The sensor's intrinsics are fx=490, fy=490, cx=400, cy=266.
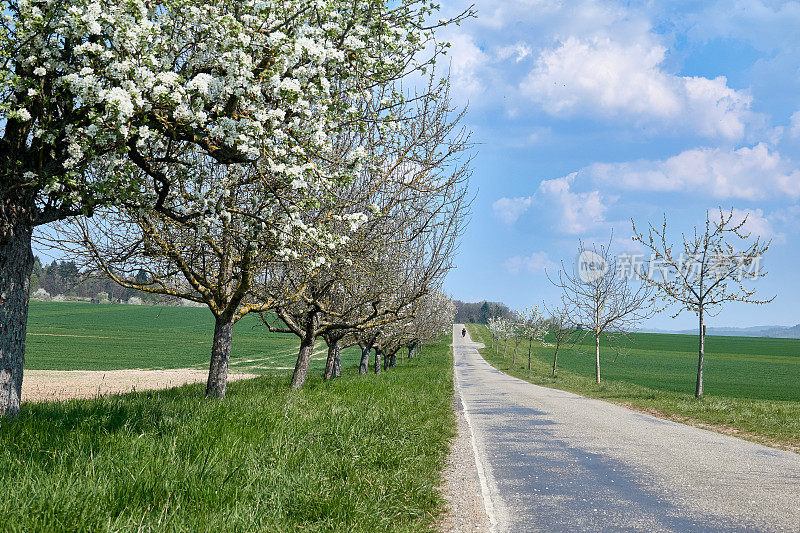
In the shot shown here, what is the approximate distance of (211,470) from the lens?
186 inches

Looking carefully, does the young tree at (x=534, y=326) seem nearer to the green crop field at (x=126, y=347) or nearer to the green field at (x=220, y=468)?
the green crop field at (x=126, y=347)

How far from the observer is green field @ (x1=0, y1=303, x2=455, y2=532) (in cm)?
378

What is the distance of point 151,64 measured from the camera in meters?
5.34

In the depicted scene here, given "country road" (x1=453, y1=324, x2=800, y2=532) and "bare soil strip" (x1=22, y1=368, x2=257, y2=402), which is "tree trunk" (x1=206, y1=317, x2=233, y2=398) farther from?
"bare soil strip" (x1=22, y1=368, x2=257, y2=402)

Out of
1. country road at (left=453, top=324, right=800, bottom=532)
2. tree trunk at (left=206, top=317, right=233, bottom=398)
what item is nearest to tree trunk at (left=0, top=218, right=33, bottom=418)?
tree trunk at (left=206, top=317, right=233, bottom=398)

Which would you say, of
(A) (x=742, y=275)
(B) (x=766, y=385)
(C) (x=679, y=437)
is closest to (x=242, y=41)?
(C) (x=679, y=437)

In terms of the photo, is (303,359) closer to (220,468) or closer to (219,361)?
(219,361)

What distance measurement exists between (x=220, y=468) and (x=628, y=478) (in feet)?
17.5

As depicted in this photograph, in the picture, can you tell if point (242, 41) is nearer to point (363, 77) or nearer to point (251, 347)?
point (363, 77)

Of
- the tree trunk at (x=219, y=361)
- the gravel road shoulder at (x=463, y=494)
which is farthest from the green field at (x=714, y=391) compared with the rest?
the tree trunk at (x=219, y=361)

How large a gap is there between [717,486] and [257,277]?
982 cm

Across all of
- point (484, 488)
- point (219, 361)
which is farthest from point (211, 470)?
point (219, 361)

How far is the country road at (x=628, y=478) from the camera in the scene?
510 cm

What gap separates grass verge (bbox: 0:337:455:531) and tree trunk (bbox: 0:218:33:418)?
1.46 ft
